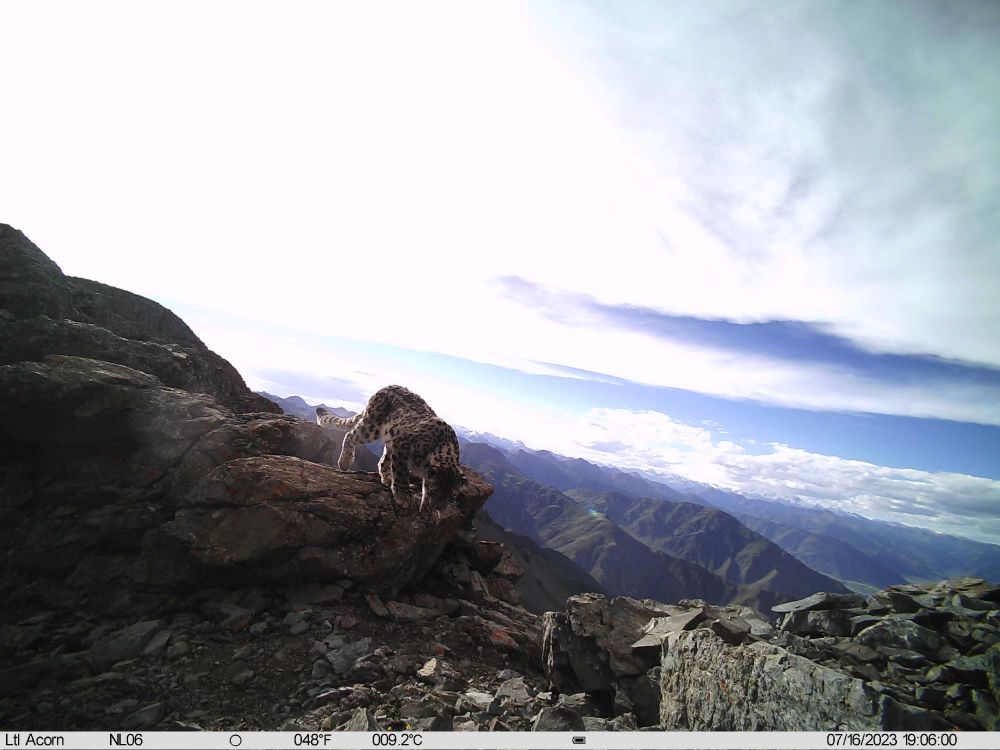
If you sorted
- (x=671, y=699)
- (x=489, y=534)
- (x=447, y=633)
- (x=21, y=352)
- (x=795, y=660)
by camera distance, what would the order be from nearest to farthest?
(x=795, y=660) < (x=671, y=699) < (x=447, y=633) < (x=21, y=352) < (x=489, y=534)

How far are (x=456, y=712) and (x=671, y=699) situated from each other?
199 inches

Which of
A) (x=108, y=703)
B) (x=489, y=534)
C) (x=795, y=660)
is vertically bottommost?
(x=489, y=534)

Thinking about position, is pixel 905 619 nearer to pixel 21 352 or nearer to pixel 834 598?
pixel 834 598

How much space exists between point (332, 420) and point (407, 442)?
214 inches

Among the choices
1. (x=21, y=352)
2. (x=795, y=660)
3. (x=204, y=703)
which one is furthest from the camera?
(x=21, y=352)

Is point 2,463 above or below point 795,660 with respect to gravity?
below

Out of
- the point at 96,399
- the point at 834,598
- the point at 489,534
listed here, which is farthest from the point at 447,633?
the point at 489,534

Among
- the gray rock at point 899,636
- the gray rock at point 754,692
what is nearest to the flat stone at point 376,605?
the gray rock at point 754,692

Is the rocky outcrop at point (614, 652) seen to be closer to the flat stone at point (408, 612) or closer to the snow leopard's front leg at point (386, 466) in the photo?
the flat stone at point (408, 612)

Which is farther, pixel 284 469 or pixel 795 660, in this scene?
pixel 284 469

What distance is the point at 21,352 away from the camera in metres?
14.7

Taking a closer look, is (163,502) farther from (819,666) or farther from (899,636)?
(899,636)

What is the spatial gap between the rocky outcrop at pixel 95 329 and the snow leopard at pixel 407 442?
33.0ft

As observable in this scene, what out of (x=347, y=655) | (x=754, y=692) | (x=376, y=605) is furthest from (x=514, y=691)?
(x=754, y=692)
